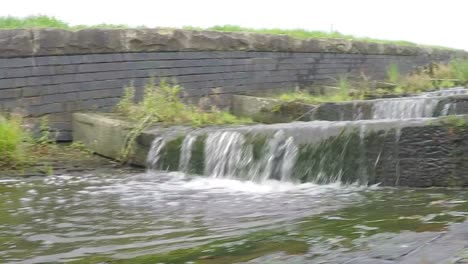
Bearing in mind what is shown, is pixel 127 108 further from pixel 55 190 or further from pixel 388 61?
pixel 388 61

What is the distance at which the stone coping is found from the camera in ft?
23.0

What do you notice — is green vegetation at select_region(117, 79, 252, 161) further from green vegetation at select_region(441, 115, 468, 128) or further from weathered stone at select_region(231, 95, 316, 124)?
green vegetation at select_region(441, 115, 468, 128)

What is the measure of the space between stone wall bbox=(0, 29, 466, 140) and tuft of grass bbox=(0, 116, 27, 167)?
3.15 ft

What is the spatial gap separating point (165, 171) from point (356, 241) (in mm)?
3674

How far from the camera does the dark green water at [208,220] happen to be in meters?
2.88

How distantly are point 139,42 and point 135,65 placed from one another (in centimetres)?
32

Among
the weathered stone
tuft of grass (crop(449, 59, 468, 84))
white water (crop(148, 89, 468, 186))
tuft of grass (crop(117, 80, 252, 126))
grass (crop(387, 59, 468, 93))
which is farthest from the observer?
tuft of grass (crop(449, 59, 468, 84))

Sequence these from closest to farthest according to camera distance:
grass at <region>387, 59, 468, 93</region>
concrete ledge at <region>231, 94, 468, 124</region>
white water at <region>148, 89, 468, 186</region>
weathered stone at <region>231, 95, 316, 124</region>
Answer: white water at <region>148, 89, 468, 186</region>, concrete ledge at <region>231, 94, 468, 124</region>, weathered stone at <region>231, 95, 316, 124</region>, grass at <region>387, 59, 468, 93</region>

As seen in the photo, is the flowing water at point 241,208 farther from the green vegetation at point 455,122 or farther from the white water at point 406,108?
the white water at point 406,108

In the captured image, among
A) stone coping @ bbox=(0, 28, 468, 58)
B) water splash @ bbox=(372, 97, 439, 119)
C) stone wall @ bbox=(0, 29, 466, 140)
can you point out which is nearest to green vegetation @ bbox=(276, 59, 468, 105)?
stone wall @ bbox=(0, 29, 466, 140)

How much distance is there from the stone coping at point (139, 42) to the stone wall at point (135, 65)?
1 centimetres

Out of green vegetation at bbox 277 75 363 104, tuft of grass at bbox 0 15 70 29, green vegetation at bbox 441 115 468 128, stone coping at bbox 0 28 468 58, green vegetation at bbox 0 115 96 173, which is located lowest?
green vegetation at bbox 0 115 96 173

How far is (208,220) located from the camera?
152 inches

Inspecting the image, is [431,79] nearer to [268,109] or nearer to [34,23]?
[268,109]
